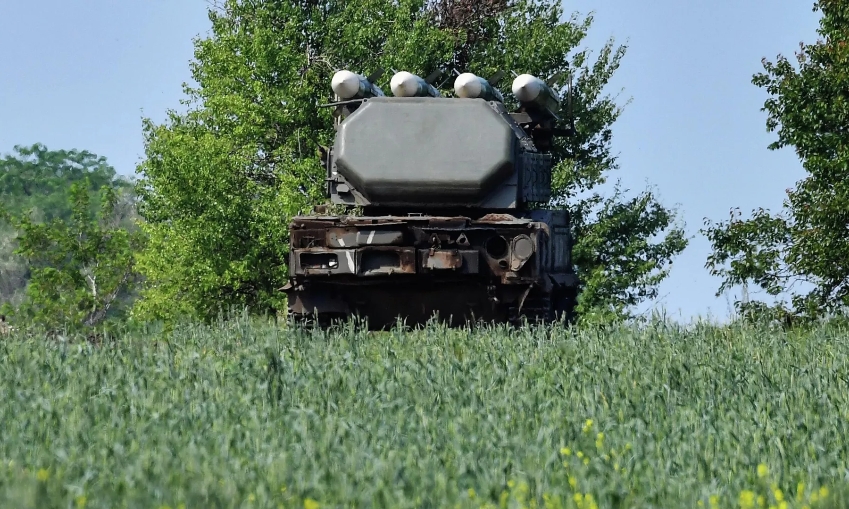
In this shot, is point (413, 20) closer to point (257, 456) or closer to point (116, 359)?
point (116, 359)

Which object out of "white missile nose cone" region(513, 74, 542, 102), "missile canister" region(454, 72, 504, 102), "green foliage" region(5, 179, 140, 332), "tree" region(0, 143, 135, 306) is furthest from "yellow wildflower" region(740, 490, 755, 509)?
"tree" region(0, 143, 135, 306)

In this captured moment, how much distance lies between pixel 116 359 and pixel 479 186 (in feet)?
22.7

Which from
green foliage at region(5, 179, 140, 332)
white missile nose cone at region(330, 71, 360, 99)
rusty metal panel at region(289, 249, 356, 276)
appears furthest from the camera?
green foliage at region(5, 179, 140, 332)

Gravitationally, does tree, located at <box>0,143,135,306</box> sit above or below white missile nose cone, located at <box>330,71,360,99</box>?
above

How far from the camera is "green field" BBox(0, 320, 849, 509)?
17.7ft

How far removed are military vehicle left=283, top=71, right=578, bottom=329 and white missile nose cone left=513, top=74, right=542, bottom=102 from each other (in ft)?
0.07

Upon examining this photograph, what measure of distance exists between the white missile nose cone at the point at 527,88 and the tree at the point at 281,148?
13.7 m

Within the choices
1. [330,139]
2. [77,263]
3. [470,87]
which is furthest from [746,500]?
[77,263]

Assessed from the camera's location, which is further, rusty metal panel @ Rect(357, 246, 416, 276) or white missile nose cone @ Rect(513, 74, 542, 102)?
white missile nose cone @ Rect(513, 74, 542, 102)

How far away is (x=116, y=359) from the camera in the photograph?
33.3 feet

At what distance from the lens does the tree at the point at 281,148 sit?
32531mm

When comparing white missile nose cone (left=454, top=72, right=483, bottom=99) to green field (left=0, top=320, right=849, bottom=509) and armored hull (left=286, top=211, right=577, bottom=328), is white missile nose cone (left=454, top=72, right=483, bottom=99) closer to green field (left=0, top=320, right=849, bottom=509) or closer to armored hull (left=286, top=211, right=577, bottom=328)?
armored hull (left=286, top=211, right=577, bottom=328)

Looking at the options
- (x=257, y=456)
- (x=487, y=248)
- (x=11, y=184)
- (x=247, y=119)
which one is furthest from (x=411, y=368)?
(x=11, y=184)

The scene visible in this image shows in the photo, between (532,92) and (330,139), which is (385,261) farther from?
(330,139)
